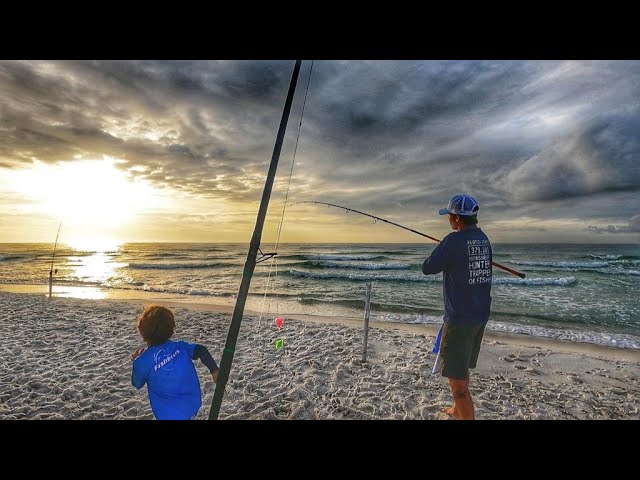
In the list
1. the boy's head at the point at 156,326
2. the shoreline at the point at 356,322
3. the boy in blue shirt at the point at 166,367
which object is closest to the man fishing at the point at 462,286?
the boy in blue shirt at the point at 166,367

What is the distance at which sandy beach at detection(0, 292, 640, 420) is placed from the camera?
4086 millimetres

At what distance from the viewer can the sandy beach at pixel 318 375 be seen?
13.4 feet

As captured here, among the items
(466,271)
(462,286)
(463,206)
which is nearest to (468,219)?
(463,206)

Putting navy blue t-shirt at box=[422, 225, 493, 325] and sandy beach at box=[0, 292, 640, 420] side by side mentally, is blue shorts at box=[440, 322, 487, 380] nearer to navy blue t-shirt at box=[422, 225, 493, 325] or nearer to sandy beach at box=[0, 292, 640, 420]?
navy blue t-shirt at box=[422, 225, 493, 325]

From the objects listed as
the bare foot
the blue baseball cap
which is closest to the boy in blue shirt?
the blue baseball cap

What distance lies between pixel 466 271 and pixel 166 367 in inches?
101

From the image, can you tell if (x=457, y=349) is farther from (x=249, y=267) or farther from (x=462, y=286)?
(x=249, y=267)

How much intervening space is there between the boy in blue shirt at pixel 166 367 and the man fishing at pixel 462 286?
2.11m

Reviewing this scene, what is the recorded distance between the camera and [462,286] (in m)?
2.91
